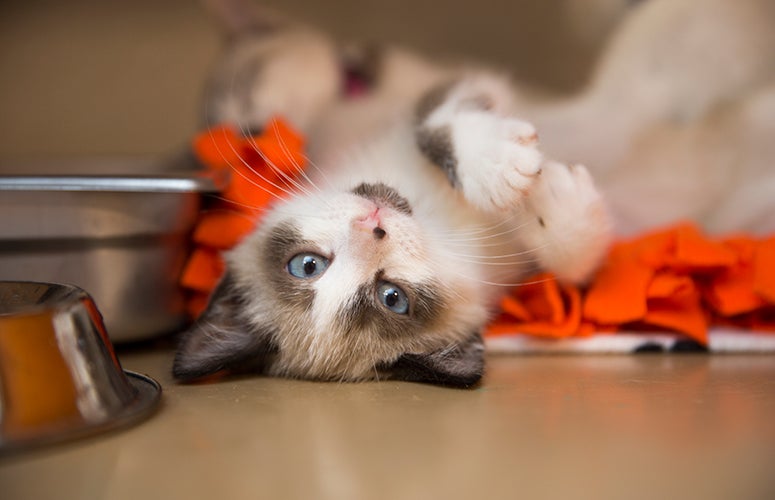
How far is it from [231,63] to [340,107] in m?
0.41

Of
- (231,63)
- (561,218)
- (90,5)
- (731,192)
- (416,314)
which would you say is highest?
(90,5)

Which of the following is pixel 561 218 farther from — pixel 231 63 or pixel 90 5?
pixel 90 5

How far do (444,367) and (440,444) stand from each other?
293 millimetres

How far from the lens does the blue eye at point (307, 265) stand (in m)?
1.48

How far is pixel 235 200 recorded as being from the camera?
1.80m

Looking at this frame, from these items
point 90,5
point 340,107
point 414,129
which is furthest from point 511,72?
point 90,5

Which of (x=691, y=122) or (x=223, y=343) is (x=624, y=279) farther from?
(x=223, y=343)

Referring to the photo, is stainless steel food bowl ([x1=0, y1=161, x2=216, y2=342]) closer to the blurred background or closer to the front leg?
the front leg

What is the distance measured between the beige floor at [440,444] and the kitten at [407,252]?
0.24ft

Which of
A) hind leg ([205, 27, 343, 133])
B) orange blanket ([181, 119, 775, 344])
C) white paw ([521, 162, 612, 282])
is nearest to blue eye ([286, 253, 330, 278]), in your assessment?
orange blanket ([181, 119, 775, 344])

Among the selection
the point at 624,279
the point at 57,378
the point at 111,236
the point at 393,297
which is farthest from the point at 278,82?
the point at 57,378

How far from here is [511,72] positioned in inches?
94.7

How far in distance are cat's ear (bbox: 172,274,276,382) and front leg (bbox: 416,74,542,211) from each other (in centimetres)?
52

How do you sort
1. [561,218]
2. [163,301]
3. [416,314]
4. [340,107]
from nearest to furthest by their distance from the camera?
[416,314] → [561,218] → [163,301] → [340,107]
